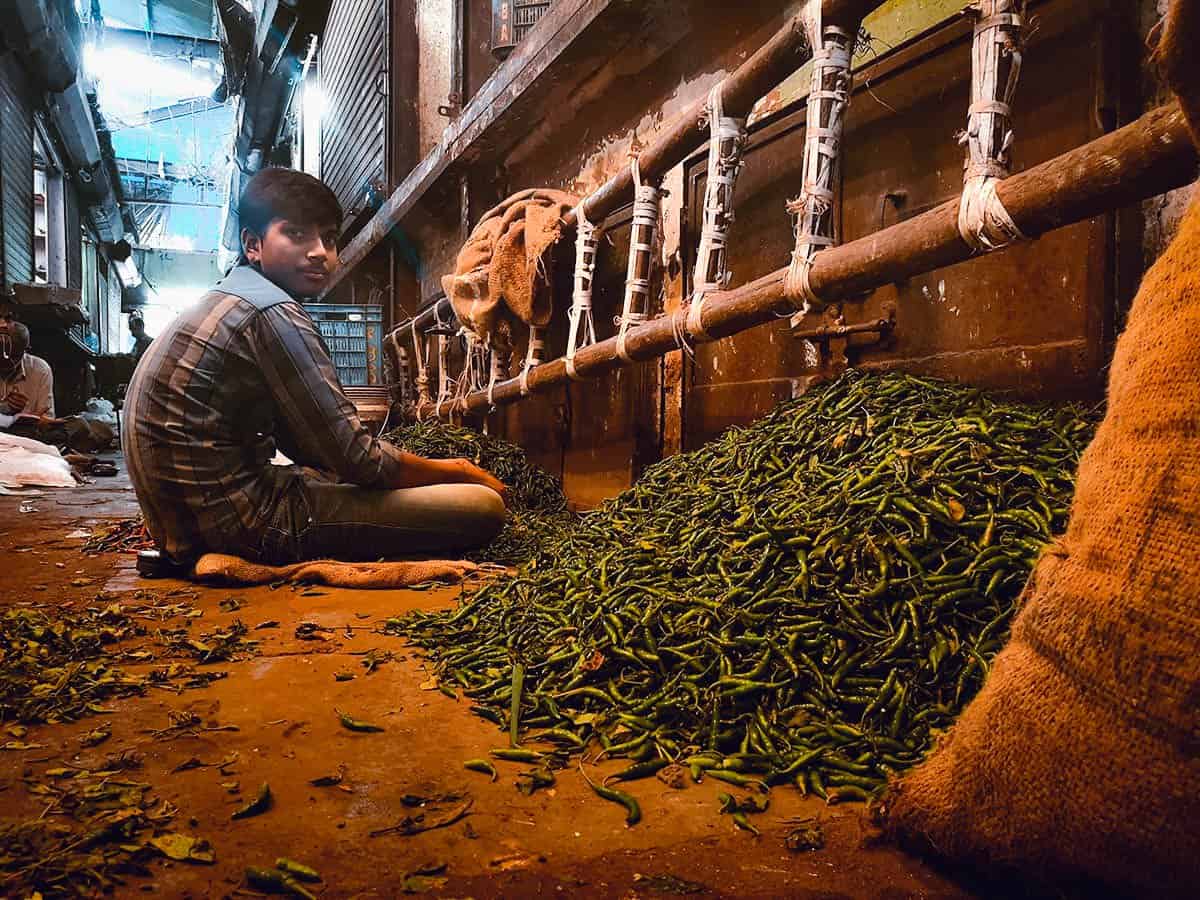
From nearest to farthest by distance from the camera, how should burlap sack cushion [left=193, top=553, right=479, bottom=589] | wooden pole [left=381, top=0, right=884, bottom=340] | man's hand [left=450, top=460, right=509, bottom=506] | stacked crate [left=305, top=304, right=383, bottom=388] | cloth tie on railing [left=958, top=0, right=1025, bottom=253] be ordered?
cloth tie on railing [left=958, top=0, right=1025, bottom=253]
wooden pole [left=381, top=0, right=884, bottom=340]
burlap sack cushion [left=193, top=553, right=479, bottom=589]
man's hand [left=450, top=460, right=509, bottom=506]
stacked crate [left=305, top=304, right=383, bottom=388]

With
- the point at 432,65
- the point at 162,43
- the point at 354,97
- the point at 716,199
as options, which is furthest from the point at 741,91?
the point at 162,43

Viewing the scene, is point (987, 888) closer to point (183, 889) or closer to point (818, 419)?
point (183, 889)

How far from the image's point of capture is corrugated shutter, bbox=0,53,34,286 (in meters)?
13.3

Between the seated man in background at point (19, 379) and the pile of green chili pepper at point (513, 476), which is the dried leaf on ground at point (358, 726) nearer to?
the pile of green chili pepper at point (513, 476)

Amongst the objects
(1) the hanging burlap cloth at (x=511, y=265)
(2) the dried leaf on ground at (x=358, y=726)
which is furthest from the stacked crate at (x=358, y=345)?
(2) the dried leaf on ground at (x=358, y=726)

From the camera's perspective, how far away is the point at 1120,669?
104cm

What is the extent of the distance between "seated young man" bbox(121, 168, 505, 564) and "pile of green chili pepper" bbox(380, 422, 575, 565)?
715mm

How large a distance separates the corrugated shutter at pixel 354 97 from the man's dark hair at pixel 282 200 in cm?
783

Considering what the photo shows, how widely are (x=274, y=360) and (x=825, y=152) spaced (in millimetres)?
2597

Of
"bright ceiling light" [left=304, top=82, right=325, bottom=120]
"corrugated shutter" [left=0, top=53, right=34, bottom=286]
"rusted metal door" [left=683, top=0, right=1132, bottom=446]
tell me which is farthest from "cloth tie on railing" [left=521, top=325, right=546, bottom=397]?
"bright ceiling light" [left=304, top=82, right=325, bottom=120]

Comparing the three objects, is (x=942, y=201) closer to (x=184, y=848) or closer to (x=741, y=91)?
(x=741, y=91)

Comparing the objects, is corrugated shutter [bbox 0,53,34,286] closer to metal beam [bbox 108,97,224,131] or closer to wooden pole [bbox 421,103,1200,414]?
wooden pole [bbox 421,103,1200,414]

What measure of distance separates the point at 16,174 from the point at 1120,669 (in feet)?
61.0

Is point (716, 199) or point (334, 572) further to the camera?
point (334, 572)
